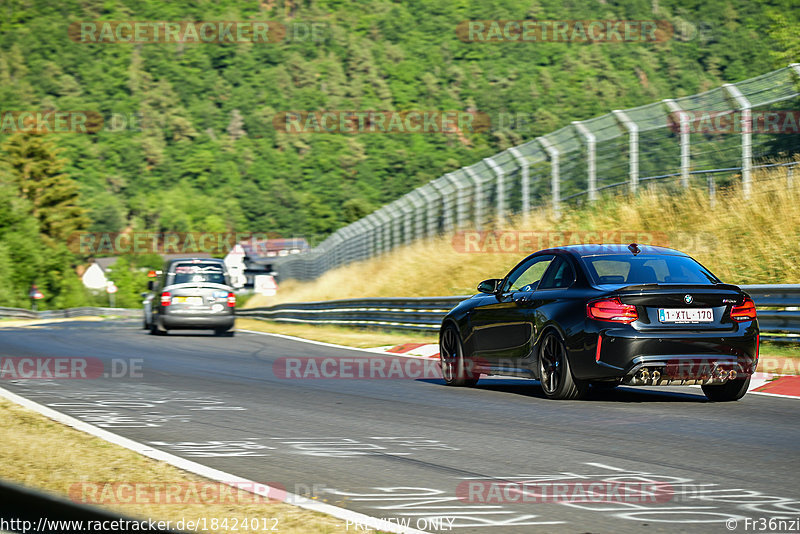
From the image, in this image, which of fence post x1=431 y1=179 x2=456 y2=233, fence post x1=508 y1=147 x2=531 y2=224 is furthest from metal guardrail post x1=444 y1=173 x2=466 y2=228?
fence post x1=508 y1=147 x2=531 y2=224

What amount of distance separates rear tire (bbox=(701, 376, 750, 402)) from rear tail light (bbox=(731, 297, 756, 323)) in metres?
0.61

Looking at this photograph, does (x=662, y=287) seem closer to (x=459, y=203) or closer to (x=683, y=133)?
(x=683, y=133)

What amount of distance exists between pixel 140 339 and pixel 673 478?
65.3 feet

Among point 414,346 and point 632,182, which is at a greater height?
point 632,182

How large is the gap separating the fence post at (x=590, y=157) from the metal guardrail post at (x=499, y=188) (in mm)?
2543

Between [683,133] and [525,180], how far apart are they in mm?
5322

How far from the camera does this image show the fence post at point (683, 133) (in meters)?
20.5

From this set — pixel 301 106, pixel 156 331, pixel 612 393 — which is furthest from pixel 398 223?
pixel 301 106

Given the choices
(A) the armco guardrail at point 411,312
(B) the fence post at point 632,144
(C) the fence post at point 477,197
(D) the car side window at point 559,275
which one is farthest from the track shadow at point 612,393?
(C) the fence post at point 477,197

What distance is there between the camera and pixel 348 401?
37.2 ft

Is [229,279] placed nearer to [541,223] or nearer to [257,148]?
[541,223]

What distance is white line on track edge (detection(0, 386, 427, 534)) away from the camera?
5.31 meters

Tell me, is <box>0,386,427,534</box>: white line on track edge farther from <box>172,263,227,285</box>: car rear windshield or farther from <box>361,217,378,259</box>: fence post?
<box>361,217,378,259</box>: fence post

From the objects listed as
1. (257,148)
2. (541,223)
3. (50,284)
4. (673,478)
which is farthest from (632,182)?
(257,148)
